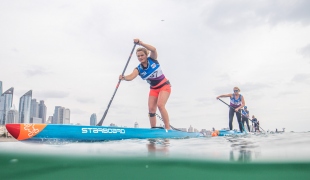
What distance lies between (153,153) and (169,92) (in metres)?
3.41

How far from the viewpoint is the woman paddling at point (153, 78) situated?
251 inches

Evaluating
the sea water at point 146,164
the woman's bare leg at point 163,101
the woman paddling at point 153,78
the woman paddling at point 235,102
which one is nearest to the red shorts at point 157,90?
the woman paddling at point 153,78

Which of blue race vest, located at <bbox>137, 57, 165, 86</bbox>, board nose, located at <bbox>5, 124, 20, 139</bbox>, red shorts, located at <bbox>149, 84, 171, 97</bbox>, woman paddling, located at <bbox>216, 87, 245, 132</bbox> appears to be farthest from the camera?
woman paddling, located at <bbox>216, 87, 245, 132</bbox>

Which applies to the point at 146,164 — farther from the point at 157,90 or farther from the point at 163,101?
the point at 157,90

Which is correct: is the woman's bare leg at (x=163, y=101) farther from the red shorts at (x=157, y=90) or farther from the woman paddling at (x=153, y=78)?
the red shorts at (x=157, y=90)

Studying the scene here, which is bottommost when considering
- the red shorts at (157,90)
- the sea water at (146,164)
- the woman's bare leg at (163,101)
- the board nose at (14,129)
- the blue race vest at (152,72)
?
the sea water at (146,164)

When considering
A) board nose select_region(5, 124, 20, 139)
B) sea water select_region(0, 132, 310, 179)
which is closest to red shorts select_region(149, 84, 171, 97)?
sea water select_region(0, 132, 310, 179)

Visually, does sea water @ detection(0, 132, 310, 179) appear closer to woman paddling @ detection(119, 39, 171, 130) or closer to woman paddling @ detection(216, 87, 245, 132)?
woman paddling @ detection(119, 39, 171, 130)

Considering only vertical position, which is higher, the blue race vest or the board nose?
the blue race vest

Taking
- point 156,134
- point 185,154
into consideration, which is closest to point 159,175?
point 185,154

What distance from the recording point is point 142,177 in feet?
12.8

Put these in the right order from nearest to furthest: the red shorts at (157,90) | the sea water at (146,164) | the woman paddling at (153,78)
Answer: the sea water at (146,164) < the woman paddling at (153,78) < the red shorts at (157,90)

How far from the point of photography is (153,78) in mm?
6723

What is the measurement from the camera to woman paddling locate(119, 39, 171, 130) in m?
6.38
